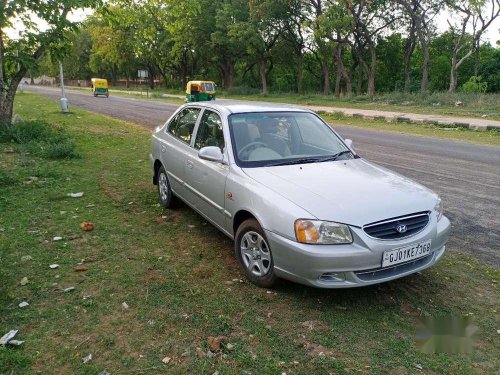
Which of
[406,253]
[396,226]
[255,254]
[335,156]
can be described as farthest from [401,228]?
[335,156]

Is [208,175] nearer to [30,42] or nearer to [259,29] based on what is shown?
[30,42]

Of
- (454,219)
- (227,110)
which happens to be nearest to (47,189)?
(227,110)

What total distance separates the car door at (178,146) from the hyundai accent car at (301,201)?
0.13ft

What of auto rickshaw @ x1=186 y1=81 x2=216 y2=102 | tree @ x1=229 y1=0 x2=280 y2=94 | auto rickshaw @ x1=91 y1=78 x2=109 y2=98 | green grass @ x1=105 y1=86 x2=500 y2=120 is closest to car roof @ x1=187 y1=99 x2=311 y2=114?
green grass @ x1=105 y1=86 x2=500 y2=120

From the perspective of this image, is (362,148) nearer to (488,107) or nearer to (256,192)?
(256,192)

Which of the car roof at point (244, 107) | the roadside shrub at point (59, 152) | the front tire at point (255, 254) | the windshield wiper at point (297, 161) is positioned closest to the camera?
the front tire at point (255, 254)

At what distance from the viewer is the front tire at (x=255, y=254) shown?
3.75 metres

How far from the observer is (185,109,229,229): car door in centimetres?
441

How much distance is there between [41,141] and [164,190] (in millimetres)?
6564

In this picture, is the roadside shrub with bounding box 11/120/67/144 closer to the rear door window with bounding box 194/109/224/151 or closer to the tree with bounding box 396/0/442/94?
the rear door window with bounding box 194/109/224/151

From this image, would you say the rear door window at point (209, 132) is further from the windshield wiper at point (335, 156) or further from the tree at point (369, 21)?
the tree at point (369, 21)

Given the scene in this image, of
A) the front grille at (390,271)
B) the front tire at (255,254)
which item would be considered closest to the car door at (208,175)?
the front tire at (255,254)

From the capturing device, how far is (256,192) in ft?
12.5

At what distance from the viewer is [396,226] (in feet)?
11.3
